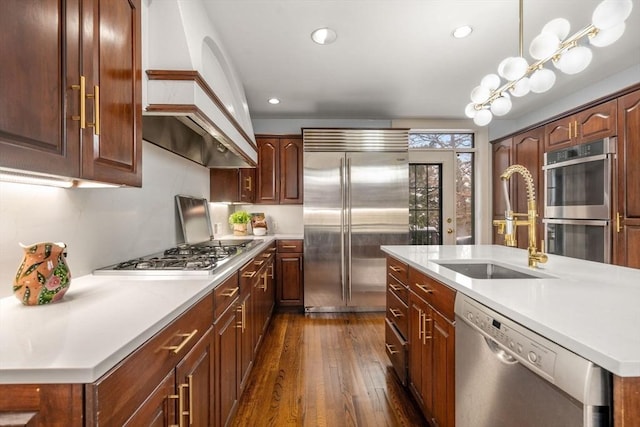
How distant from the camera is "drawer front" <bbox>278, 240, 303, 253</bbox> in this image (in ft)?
12.2

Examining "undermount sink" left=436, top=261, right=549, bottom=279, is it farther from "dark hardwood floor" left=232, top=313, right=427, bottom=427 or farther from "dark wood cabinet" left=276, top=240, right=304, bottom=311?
"dark wood cabinet" left=276, top=240, right=304, bottom=311

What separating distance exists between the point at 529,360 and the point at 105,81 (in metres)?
1.59

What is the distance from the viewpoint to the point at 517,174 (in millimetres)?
3738

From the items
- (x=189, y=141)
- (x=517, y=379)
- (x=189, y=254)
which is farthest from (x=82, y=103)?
(x=517, y=379)

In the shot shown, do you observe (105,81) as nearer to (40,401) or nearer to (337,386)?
(40,401)

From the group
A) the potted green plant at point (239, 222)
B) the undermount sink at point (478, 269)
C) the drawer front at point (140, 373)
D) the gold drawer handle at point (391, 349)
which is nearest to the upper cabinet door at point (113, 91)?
the drawer front at point (140, 373)

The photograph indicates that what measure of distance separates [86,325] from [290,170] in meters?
3.34

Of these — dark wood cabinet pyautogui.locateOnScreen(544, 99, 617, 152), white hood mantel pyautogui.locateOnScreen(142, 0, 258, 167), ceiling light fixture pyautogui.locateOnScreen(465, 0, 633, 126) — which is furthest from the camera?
dark wood cabinet pyautogui.locateOnScreen(544, 99, 617, 152)

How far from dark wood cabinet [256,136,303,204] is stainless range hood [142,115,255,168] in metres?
0.82

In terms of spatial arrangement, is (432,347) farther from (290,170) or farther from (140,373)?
(290,170)

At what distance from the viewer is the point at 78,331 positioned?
0.76 m

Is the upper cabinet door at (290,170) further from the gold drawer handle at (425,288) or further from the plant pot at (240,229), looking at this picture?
the gold drawer handle at (425,288)

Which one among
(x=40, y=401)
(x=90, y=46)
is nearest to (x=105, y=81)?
(x=90, y=46)

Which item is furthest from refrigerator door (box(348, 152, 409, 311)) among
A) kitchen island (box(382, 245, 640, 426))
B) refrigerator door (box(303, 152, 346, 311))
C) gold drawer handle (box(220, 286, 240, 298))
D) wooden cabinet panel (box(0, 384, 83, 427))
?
wooden cabinet panel (box(0, 384, 83, 427))
